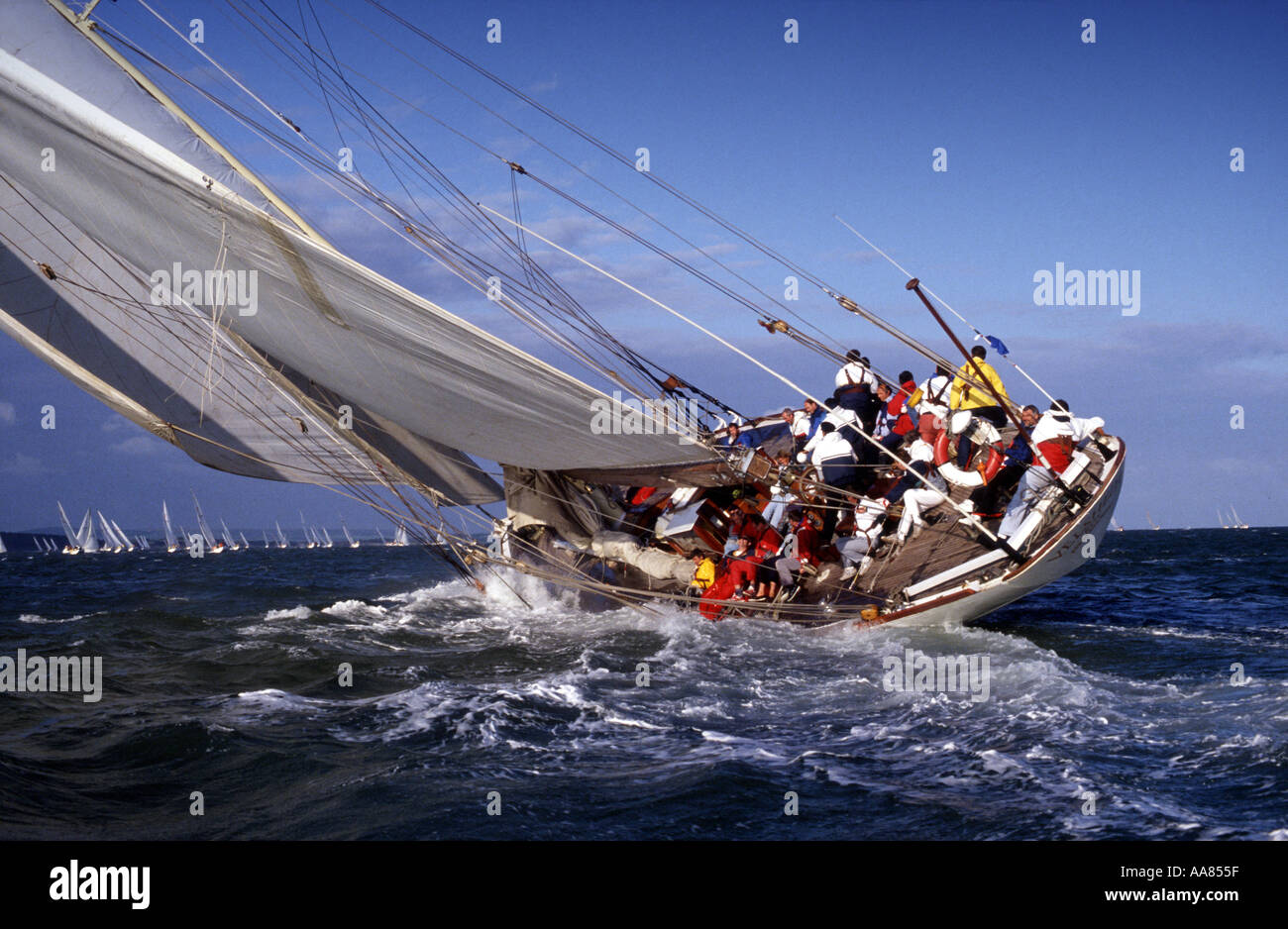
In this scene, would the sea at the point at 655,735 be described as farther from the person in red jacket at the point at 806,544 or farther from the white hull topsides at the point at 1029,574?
the person in red jacket at the point at 806,544

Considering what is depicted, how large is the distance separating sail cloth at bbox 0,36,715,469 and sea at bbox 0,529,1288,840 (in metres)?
2.93

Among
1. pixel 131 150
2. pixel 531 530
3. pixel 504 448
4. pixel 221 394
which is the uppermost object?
pixel 131 150

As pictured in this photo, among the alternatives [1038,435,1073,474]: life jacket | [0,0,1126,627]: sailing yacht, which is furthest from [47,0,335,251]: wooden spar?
[1038,435,1073,474]: life jacket

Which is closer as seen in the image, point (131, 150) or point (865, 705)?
point (865, 705)

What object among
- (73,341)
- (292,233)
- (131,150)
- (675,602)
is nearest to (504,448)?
(675,602)

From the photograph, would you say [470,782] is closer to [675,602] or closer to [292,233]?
[292,233]

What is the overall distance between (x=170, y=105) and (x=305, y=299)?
348 cm

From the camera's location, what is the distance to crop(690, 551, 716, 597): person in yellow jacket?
552 inches

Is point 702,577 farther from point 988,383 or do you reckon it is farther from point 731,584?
point 988,383

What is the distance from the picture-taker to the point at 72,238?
14188mm

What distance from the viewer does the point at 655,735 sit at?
Answer: 8.02 meters

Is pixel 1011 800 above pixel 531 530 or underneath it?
underneath

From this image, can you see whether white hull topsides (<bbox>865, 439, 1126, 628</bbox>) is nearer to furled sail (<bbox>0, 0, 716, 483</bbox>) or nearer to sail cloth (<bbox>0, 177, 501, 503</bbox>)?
furled sail (<bbox>0, 0, 716, 483</bbox>)
